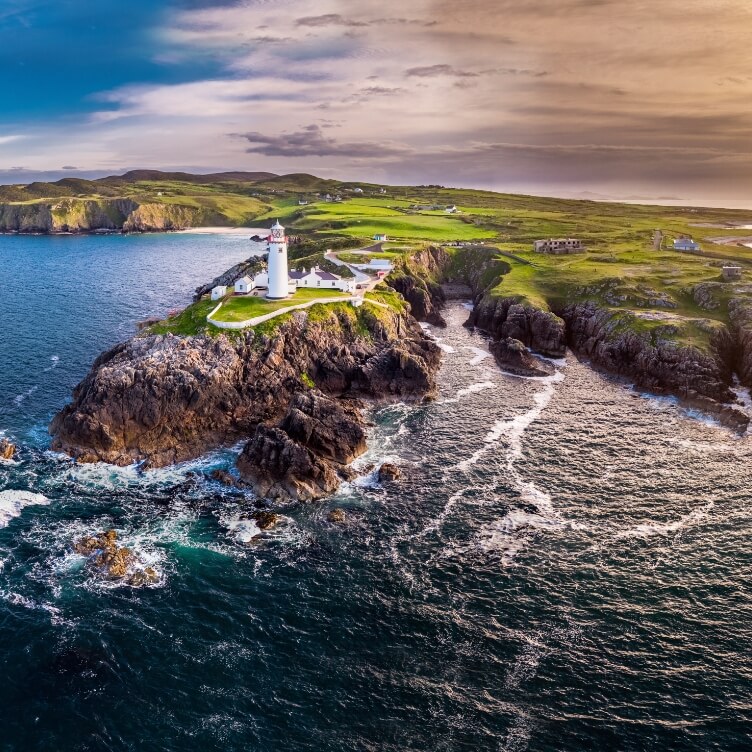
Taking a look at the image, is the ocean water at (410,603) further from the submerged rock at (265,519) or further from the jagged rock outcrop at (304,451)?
the jagged rock outcrop at (304,451)

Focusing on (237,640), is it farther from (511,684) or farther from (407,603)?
(511,684)

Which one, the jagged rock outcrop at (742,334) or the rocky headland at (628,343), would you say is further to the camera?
the jagged rock outcrop at (742,334)

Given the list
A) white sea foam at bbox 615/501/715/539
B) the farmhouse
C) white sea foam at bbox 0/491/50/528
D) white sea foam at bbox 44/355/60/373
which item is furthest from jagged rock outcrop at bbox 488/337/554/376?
white sea foam at bbox 44/355/60/373

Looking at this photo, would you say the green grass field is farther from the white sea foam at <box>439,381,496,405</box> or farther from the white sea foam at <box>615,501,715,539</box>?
the white sea foam at <box>615,501,715,539</box>

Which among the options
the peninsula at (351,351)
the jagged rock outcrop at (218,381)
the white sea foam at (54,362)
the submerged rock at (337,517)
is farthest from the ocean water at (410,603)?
the white sea foam at (54,362)

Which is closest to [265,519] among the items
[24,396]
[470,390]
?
[470,390]

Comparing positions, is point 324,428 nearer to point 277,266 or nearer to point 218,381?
point 218,381
